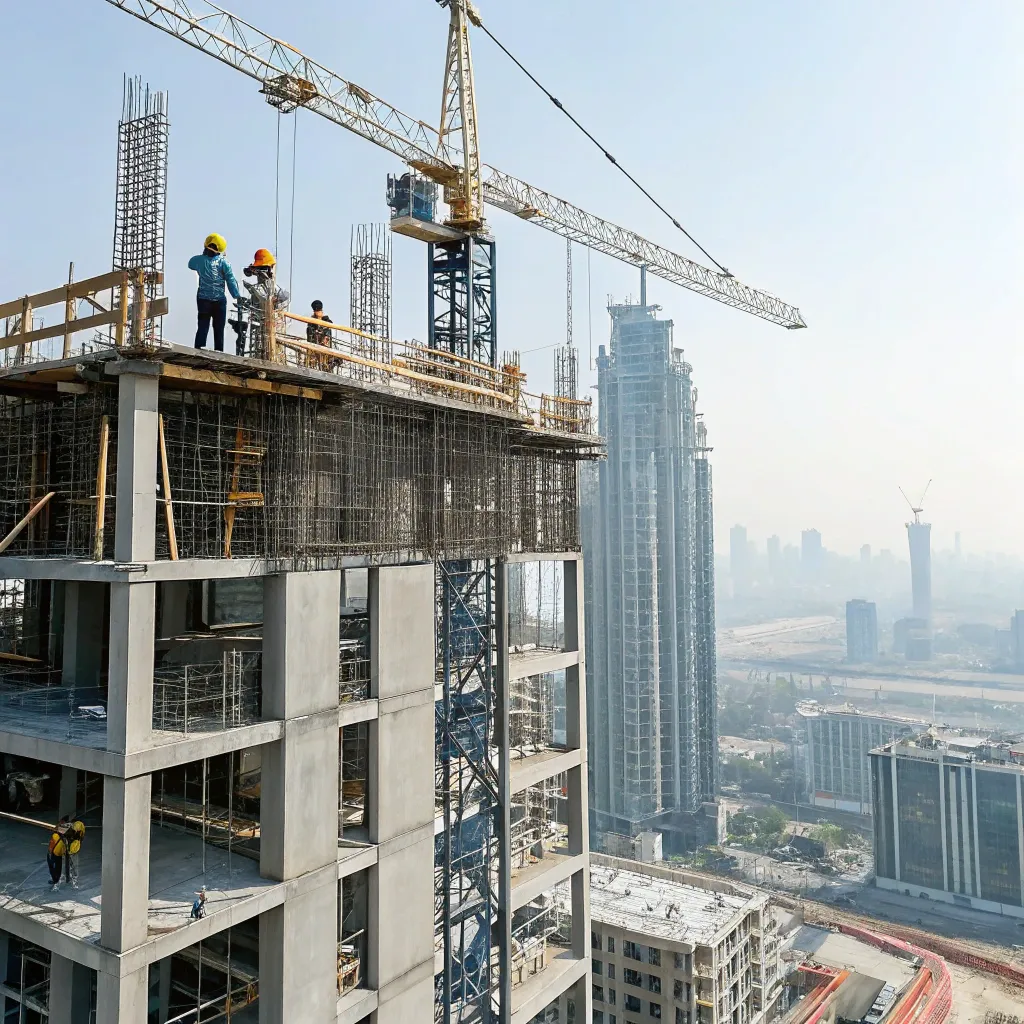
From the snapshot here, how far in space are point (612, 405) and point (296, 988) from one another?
12302 centimetres

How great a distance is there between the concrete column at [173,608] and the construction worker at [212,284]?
24.4 ft

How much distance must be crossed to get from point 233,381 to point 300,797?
8.73m

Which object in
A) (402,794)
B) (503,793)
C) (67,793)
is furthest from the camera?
(503,793)

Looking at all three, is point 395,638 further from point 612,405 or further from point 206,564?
point 612,405

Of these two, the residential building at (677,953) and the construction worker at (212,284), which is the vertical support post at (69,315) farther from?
the residential building at (677,953)

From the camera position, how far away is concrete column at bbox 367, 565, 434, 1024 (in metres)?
19.1

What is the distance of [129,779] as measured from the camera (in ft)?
46.2

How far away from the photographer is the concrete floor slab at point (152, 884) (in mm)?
14969

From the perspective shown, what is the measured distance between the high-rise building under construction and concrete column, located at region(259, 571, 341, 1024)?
10907 cm

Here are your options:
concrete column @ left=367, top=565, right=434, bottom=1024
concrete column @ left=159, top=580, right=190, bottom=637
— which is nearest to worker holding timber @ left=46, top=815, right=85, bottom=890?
concrete column @ left=159, top=580, right=190, bottom=637

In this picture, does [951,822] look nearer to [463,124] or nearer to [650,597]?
[650,597]

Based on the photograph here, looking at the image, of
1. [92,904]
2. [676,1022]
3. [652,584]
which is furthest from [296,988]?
[652,584]

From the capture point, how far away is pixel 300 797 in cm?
1678

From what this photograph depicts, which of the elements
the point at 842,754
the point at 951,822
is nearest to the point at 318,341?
the point at 951,822
